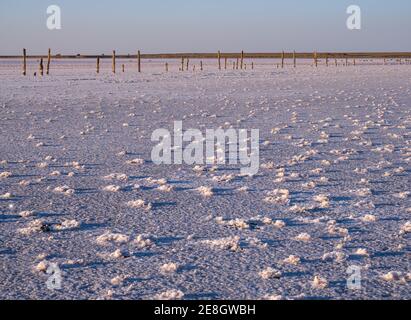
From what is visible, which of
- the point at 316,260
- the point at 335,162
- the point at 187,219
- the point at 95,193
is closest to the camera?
the point at 316,260

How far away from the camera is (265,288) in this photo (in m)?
4.14

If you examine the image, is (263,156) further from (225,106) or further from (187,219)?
(225,106)

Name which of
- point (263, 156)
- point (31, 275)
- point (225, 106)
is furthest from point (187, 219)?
point (225, 106)

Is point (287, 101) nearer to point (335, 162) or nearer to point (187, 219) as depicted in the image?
point (335, 162)

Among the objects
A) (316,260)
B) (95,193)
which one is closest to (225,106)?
(95,193)

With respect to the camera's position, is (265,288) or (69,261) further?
(69,261)

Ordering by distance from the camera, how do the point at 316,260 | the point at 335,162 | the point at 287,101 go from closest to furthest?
1. the point at 316,260
2. the point at 335,162
3. the point at 287,101

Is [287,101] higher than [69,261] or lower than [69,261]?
higher
